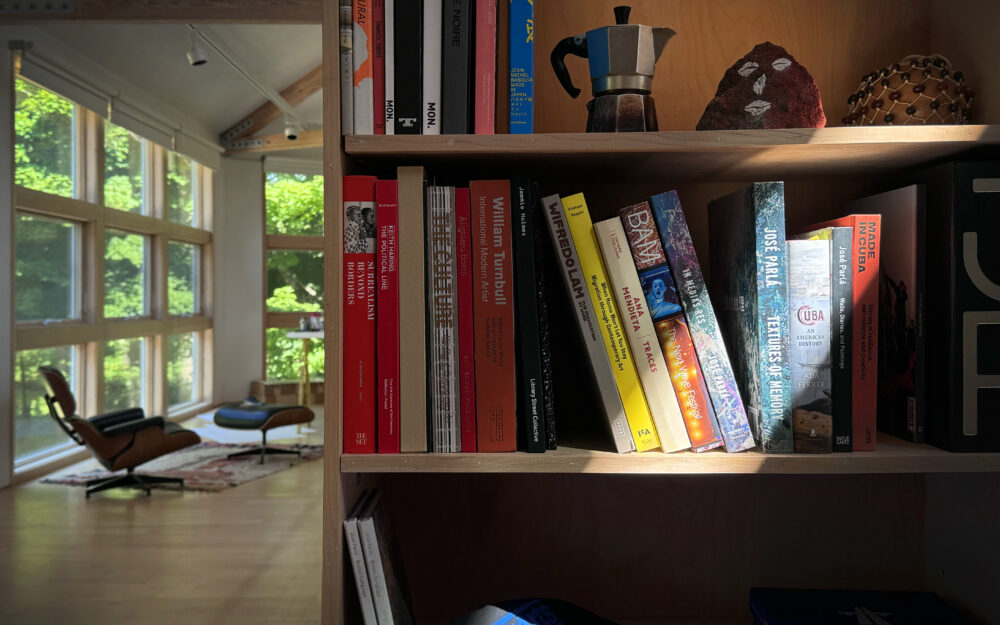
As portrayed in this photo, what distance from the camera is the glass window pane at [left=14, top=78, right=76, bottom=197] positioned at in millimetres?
5094

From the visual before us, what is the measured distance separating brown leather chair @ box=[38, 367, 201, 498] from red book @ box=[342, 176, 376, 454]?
156 inches

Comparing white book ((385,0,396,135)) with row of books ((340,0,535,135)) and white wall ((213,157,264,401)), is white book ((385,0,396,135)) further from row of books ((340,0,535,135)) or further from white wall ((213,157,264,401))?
white wall ((213,157,264,401))

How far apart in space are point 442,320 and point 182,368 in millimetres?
7806

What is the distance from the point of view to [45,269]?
545 centimetres

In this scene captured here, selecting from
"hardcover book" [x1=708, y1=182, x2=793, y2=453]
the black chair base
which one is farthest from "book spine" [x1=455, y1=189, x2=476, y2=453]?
the black chair base

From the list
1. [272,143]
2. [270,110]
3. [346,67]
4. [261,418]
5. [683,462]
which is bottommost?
[261,418]

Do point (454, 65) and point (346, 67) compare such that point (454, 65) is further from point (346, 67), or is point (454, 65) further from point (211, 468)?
point (211, 468)

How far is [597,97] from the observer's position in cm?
102

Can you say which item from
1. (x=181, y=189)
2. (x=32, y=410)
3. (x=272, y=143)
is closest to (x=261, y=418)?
(x=32, y=410)

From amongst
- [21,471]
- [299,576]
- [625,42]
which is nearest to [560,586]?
[625,42]

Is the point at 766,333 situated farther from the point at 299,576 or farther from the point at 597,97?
the point at 299,576

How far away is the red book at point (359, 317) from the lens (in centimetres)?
94

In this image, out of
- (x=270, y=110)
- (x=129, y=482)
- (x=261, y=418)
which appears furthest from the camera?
(x=270, y=110)

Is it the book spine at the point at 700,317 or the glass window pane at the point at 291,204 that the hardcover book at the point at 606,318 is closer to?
the book spine at the point at 700,317
